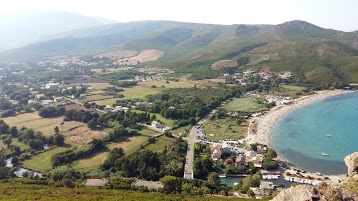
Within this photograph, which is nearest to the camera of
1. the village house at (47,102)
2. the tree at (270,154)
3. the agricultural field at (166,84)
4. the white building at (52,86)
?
the tree at (270,154)

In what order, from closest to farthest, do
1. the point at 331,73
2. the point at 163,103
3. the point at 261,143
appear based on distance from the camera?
the point at 261,143 → the point at 163,103 → the point at 331,73

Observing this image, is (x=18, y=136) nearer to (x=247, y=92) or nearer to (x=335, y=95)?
(x=247, y=92)

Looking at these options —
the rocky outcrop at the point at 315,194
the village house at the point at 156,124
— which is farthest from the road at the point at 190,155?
the rocky outcrop at the point at 315,194

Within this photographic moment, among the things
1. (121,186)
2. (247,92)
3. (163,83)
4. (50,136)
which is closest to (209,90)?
(247,92)

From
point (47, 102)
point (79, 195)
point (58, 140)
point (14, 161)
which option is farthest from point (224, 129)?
point (47, 102)

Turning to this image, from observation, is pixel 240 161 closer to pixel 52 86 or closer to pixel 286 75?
pixel 286 75

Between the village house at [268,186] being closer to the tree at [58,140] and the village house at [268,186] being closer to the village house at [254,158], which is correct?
the village house at [254,158]

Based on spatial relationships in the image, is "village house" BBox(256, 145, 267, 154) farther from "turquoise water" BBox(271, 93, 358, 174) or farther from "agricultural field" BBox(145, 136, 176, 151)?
"agricultural field" BBox(145, 136, 176, 151)
